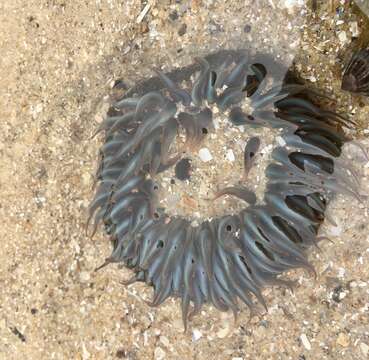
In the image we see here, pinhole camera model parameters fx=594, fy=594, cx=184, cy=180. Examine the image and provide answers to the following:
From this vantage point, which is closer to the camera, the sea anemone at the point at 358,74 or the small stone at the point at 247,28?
the sea anemone at the point at 358,74

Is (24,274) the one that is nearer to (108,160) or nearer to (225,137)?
(108,160)

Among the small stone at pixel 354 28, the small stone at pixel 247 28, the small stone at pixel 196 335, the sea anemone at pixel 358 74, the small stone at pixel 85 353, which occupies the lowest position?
the small stone at pixel 85 353

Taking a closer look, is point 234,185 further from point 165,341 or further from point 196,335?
point 165,341

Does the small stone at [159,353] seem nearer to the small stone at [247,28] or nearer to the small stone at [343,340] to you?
the small stone at [343,340]

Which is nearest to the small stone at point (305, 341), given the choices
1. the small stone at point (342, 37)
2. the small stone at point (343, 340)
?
the small stone at point (343, 340)

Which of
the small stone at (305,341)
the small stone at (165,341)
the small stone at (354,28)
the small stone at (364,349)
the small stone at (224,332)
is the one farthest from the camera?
the small stone at (165,341)

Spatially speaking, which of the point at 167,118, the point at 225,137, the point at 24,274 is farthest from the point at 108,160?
the point at 24,274

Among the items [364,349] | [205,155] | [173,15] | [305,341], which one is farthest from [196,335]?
[173,15]
